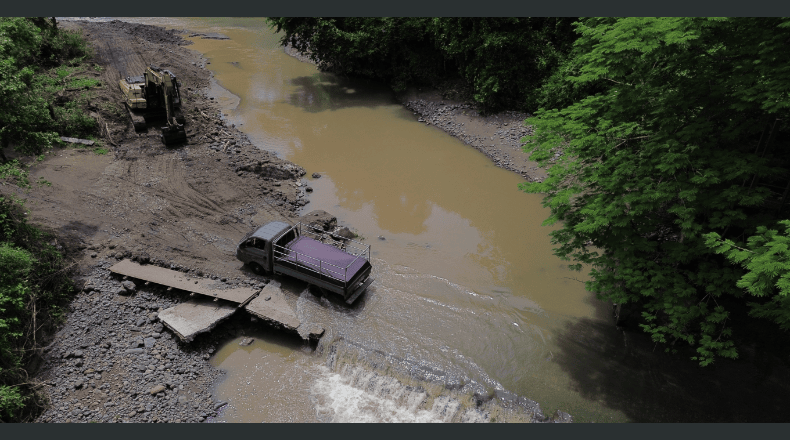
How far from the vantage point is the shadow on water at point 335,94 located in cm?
3244

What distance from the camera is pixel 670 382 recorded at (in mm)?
13242

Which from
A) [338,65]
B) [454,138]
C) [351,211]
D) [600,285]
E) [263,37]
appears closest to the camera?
[600,285]

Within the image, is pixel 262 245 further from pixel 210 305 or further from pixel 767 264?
pixel 767 264

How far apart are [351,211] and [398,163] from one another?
17.7 ft

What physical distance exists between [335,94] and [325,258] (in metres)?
21.1

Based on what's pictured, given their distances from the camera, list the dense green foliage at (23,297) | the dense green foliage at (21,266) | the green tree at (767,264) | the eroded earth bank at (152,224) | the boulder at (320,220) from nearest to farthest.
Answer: the green tree at (767,264), the dense green foliage at (23,297), the dense green foliage at (21,266), the eroded earth bank at (152,224), the boulder at (320,220)

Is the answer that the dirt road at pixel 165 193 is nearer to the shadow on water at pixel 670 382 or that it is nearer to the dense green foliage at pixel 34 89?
Answer: the dense green foliage at pixel 34 89

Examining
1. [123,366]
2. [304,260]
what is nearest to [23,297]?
[123,366]

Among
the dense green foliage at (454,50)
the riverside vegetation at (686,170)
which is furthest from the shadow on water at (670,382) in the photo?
the dense green foliage at (454,50)

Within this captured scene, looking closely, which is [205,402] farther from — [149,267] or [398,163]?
[398,163]

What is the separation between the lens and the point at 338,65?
116 feet

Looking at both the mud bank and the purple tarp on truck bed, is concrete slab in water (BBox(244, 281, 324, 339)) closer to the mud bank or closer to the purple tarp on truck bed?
the mud bank

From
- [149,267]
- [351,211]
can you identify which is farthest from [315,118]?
[149,267]

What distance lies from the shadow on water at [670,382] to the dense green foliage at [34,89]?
19.5 m
